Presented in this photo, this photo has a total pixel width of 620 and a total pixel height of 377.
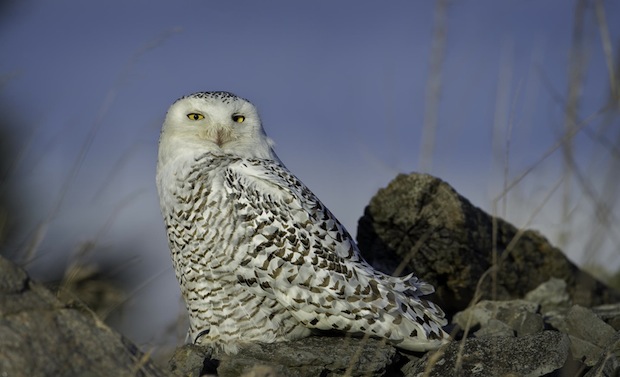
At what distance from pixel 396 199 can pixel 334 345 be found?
1.96 m

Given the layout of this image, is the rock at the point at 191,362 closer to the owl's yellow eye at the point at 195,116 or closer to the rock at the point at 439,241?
the owl's yellow eye at the point at 195,116

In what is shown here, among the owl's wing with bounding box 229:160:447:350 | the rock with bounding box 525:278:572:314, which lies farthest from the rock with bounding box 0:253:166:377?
the rock with bounding box 525:278:572:314

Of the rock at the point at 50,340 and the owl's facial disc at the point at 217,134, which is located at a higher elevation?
the owl's facial disc at the point at 217,134

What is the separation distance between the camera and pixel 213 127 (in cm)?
539

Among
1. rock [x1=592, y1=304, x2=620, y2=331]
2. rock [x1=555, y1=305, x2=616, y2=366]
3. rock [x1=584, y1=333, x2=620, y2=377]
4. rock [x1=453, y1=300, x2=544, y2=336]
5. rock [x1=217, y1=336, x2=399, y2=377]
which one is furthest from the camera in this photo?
rock [x1=592, y1=304, x2=620, y2=331]

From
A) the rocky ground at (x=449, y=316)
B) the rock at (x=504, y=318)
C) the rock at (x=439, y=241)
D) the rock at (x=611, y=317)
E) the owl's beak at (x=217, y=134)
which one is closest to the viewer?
the rocky ground at (x=449, y=316)

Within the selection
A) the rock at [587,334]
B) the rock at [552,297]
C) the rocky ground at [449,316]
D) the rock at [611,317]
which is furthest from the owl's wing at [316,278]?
the rock at [552,297]

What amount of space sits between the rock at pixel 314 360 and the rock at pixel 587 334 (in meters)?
1.13

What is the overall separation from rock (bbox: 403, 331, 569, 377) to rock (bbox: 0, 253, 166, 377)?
1734 millimetres

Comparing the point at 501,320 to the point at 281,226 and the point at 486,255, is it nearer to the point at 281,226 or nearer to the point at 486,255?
the point at 486,255

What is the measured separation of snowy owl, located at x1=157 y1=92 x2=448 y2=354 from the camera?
4.89 metres

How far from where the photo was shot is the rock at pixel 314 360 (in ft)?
15.3

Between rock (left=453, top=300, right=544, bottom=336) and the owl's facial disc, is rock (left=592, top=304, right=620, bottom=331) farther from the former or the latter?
the owl's facial disc

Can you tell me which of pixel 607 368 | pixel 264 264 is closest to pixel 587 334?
pixel 607 368
